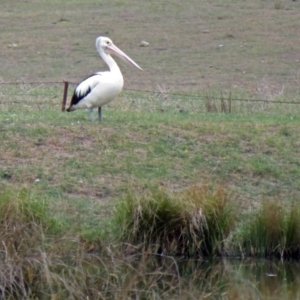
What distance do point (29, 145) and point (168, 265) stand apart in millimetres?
3817

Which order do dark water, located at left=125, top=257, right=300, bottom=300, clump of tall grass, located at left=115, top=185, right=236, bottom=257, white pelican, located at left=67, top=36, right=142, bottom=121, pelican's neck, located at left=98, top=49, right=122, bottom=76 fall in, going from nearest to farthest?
1. dark water, located at left=125, top=257, right=300, bottom=300
2. clump of tall grass, located at left=115, top=185, right=236, bottom=257
3. white pelican, located at left=67, top=36, right=142, bottom=121
4. pelican's neck, located at left=98, top=49, right=122, bottom=76

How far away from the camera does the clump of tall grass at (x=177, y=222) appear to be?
1058 centimetres

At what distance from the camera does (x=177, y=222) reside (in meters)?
10.6

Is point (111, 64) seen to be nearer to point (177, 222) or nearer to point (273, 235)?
point (177, 222)

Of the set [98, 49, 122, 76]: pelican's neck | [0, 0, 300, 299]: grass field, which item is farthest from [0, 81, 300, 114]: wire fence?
[98, 49, 122, 76]: pelican's neck

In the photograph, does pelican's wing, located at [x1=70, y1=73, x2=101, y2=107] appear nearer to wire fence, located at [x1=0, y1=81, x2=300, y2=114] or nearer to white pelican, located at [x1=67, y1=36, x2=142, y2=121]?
white pelican, located at [x1=67, y1=36, x2=142, y2=121]

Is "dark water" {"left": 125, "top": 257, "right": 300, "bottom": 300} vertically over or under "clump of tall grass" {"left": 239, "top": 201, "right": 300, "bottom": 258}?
under

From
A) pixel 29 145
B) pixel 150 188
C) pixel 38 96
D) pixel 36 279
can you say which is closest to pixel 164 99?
pixel 38 96

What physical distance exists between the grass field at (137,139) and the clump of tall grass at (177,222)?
275mm

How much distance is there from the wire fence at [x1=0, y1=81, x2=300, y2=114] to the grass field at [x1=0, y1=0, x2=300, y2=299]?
38 mm

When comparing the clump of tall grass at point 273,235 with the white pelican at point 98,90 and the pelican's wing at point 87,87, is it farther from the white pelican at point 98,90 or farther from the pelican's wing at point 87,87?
the pelican's wing at point 87,87

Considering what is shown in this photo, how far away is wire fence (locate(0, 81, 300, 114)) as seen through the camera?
17000 mm

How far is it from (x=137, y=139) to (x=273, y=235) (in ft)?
11.2

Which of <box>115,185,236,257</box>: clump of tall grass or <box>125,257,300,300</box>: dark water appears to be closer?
<box>125,257,300,300</box>: dark water
